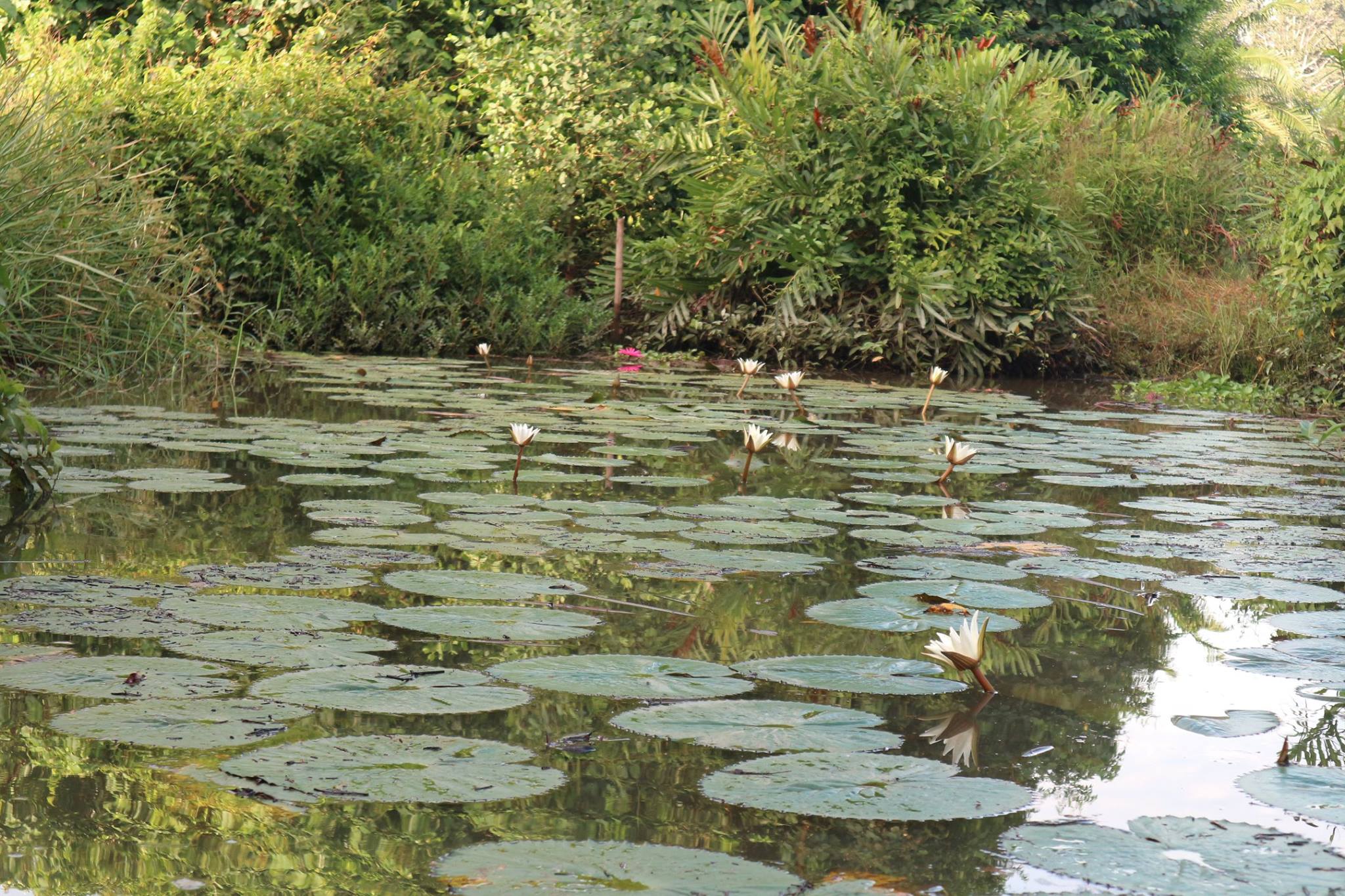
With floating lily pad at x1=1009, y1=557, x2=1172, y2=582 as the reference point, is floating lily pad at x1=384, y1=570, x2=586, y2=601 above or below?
below

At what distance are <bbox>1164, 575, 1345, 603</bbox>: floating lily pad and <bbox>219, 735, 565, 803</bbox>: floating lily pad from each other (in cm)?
156

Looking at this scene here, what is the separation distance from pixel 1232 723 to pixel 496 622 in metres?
1.03

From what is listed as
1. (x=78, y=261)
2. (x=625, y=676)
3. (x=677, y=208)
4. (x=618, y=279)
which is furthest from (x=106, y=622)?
(x=677, y=208)

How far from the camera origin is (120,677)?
1.69m

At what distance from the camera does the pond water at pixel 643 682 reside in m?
1.27

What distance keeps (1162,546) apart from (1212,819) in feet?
5.63

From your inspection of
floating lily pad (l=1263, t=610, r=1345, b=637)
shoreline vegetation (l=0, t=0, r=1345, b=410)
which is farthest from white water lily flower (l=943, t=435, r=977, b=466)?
shoreline vegetation (l=0, t=0, r=1345, b=410)

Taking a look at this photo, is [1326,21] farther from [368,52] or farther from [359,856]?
[359,856]

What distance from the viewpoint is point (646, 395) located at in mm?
6129

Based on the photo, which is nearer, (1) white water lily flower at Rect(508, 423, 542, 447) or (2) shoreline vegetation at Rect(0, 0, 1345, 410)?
(1) white water lily flower at Rect(508, 423, 542, 447)

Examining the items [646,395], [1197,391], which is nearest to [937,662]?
[646,395]

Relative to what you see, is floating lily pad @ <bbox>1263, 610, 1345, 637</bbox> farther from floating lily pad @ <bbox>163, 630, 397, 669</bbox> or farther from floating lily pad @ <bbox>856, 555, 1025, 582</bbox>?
floating lily pad @ <bbox>163, 630, 397, 669</bbox>

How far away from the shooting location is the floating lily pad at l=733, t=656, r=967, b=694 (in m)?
1.84

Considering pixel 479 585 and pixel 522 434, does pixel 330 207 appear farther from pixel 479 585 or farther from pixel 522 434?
pixel 479 585
